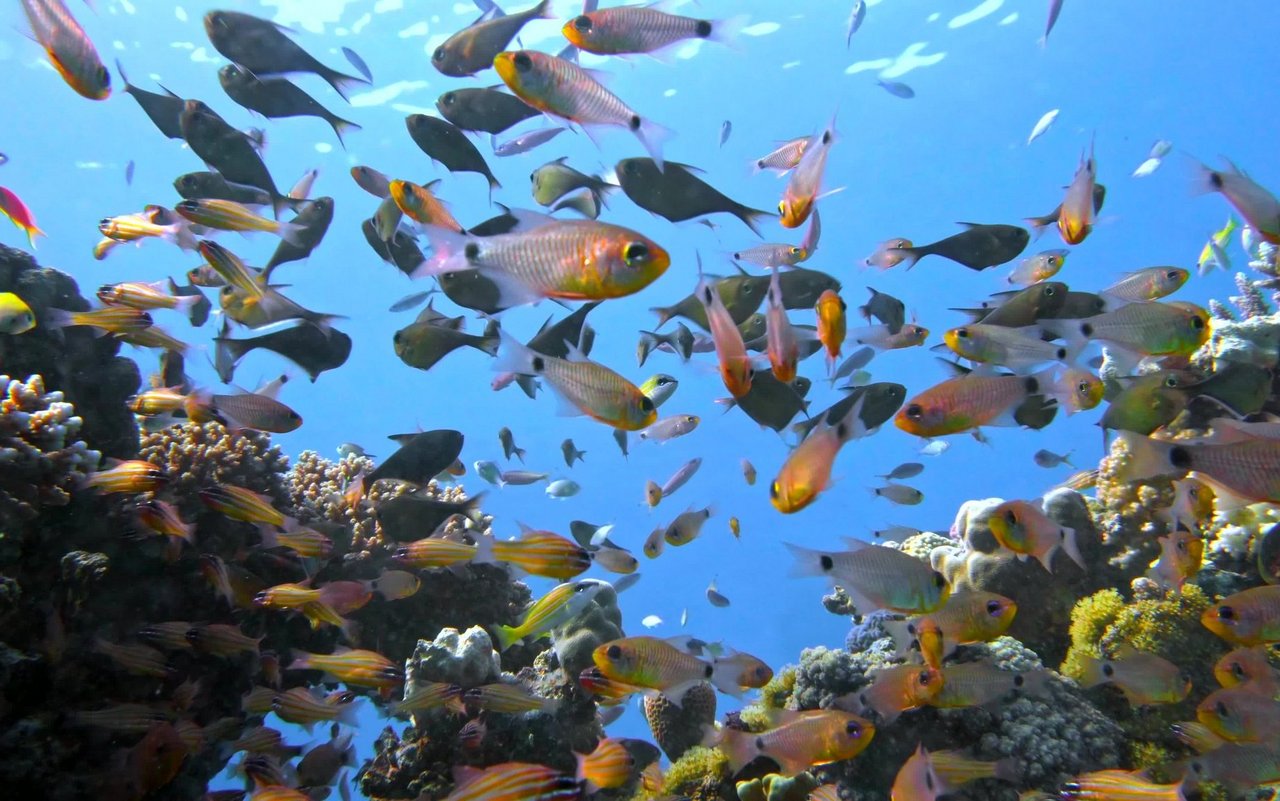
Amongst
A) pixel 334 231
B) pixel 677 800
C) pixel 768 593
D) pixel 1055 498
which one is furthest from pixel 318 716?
pixel 768 593

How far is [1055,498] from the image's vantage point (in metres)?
6.23

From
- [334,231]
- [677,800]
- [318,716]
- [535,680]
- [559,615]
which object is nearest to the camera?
[677,800]

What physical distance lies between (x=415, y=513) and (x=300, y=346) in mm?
1570

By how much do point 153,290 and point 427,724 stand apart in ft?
13.7

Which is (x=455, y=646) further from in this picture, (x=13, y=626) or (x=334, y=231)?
(x=334, y=231)

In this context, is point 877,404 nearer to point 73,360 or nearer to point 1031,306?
point 1031,306

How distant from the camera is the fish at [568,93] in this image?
2971 mm

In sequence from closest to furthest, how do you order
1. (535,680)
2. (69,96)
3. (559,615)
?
(559,615) < (535,680) < (69,96)

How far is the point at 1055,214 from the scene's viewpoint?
4812 millimetres

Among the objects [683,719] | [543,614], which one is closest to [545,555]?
[543,614]

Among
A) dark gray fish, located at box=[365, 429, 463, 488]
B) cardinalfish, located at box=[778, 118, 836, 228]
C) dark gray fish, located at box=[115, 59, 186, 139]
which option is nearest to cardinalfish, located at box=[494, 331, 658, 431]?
cardinalfish, located at box=[778, 118, 836, 228]

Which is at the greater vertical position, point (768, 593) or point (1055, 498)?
point (768, 593)

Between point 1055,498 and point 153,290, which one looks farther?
point 1055,498

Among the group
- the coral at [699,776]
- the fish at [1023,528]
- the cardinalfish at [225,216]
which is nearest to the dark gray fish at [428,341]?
the cardinalfish at [225,216]
